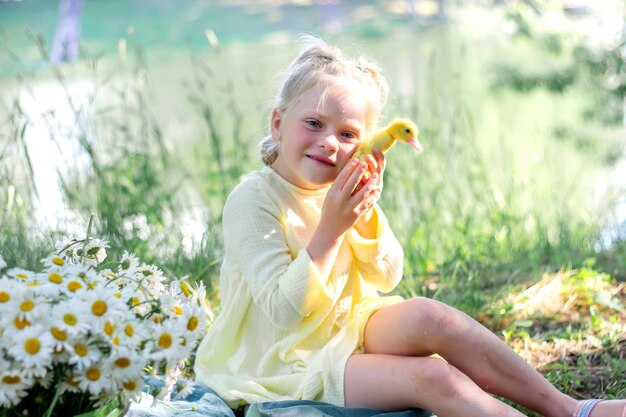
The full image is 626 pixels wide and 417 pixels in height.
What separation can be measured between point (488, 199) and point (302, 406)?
221 centimetres

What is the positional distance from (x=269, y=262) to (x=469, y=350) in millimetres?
509

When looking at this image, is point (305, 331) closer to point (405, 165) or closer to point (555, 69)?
point (405, 165)

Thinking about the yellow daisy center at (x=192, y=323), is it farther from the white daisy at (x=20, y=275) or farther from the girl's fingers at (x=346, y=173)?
the girl's fingers at (x=346, y=173)

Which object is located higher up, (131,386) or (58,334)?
(58,334)

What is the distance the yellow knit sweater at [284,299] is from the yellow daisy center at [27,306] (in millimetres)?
692

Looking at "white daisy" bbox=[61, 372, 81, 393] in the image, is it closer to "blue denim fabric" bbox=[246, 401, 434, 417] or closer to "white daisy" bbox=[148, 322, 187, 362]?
"white daisy" bbox=[148, 322, 187, 362]

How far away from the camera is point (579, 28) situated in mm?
6203

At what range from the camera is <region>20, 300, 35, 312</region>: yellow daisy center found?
1483 mm

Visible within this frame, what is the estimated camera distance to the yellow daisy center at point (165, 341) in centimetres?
155

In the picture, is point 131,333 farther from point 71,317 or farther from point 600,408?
point 600,408

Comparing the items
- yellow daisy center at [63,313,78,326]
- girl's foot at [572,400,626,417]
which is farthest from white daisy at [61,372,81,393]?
girl's foot at [572,400,626,417]

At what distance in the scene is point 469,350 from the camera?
6.81ft

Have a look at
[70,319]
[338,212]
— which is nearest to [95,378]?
[70,319]

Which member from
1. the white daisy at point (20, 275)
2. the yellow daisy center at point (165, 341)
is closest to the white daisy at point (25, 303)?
the white daisy at point (20, 275)
